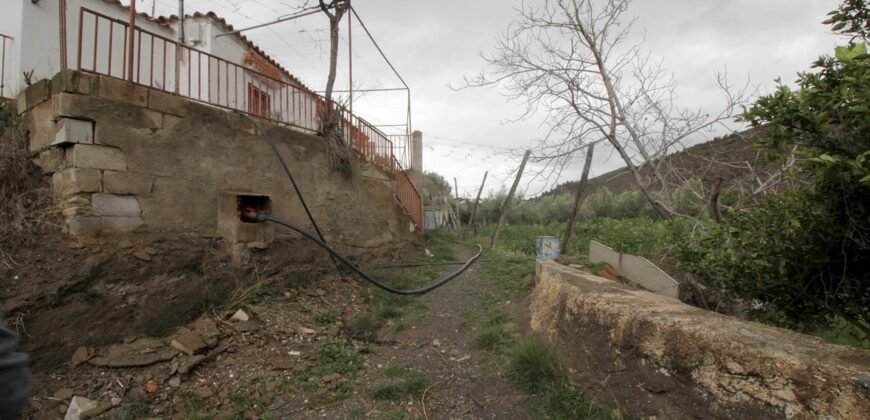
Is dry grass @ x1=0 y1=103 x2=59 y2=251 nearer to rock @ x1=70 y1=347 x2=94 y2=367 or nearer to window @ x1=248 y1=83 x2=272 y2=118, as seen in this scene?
rock @ x1=70 y1=347 x2=94 y2=367

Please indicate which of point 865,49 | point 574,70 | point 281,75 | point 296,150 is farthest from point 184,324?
point 281,75

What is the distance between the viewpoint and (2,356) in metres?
1.03

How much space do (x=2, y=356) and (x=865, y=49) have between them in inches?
115

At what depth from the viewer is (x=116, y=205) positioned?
13.7ft

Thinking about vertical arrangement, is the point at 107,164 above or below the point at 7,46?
below

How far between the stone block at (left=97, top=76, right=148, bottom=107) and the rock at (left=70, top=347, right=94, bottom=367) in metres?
2.25

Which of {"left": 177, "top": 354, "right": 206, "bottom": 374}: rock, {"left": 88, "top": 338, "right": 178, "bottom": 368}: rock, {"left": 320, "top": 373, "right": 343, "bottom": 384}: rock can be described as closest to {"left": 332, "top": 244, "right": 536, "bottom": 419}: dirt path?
{"left": 320, "top": 373, "right": 343, "bottom": 384}: rock

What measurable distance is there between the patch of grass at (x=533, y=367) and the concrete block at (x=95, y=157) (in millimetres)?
4007

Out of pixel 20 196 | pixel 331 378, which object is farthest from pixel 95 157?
pixel 331 378

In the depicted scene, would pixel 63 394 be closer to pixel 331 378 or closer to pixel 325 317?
pixel 331 378

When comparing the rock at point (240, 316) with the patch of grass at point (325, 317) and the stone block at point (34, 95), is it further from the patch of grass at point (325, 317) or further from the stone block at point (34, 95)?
the stone block at point (34, 95)

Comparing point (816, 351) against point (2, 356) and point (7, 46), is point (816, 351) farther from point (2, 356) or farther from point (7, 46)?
point (7, 46)

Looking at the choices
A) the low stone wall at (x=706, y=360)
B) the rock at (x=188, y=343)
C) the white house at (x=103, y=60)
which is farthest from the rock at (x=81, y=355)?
the low stone wall at (x=706, y=360)

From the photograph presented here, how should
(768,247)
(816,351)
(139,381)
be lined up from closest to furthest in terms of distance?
(816,351) → (768,247) → (139,381)
